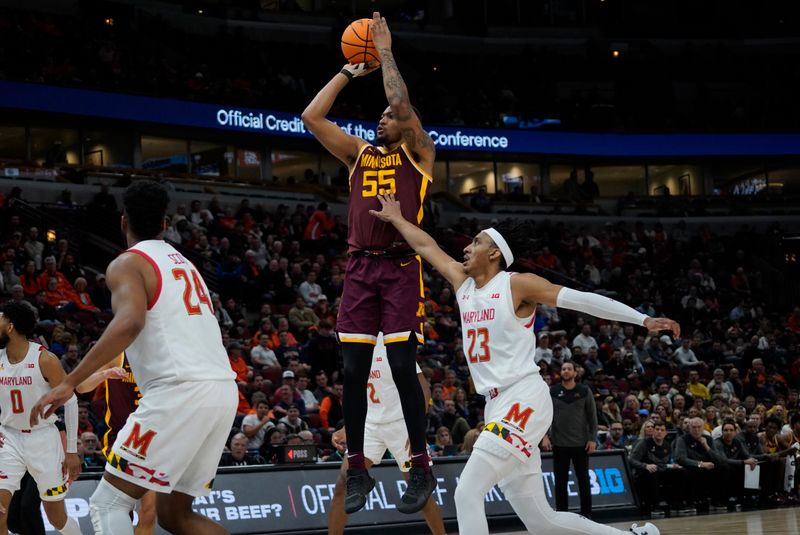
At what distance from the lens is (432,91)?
33.7 meters

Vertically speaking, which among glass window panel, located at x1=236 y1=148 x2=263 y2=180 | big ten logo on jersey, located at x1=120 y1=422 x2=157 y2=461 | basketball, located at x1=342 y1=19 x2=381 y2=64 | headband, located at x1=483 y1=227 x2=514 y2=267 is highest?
glass window panel, located at x1=236 y1=148 x2=263 y2=180

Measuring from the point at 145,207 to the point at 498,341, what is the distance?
2.47 meters

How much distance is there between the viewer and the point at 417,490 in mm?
7070

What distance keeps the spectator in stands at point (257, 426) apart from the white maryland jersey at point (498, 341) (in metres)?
7.52

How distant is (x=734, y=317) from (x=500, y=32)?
14846 mm

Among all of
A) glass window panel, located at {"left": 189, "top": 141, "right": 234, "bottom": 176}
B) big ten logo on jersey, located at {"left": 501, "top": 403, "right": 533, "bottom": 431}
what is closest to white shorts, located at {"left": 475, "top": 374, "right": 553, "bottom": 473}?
big ten logo on jersey, located at {"left": 501, "top": 403, "right": 533, "bottom": 431}

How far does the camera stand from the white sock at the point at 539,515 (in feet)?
21.5

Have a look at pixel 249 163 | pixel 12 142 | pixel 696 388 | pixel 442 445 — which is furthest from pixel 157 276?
pixel 249 163

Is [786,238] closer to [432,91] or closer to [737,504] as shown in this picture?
[432,91]

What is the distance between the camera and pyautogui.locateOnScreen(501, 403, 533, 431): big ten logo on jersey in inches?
257

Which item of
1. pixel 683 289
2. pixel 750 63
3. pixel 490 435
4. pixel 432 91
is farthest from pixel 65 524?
pixel 750 63

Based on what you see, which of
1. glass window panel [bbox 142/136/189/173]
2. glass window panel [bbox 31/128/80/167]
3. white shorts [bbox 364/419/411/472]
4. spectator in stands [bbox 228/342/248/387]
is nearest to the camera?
white shorts [bbox 364/419/411/472]

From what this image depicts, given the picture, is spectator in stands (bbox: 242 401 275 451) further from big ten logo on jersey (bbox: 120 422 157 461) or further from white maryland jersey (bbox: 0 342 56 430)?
big ten logo on jersey (bbox: 120 422 157 461)

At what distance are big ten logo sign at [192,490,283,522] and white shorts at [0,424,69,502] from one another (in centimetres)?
268
